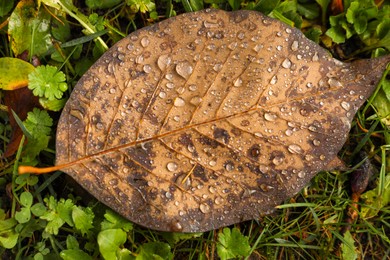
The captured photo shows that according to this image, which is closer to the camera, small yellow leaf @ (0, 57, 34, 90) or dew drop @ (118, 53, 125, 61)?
dew drop @ (118, 53, 125, 61)

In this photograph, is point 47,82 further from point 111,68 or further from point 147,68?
point 147,68

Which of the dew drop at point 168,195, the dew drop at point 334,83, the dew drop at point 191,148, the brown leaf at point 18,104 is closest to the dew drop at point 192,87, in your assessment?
the dew drop at point 191,148

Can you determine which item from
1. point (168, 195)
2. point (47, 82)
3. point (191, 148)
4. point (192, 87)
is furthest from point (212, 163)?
point (47, 82)

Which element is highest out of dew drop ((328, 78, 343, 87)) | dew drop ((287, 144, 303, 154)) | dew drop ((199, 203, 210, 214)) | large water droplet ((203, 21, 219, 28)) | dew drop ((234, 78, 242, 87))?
large water droplet ((203, 21, 219, 28))

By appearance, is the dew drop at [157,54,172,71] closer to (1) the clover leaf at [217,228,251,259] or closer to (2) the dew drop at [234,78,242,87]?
(2) the dew drop at [234,78,242,87]

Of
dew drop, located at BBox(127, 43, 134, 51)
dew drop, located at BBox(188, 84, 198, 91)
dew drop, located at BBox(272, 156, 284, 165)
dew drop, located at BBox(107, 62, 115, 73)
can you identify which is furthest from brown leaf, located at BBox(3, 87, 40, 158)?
dew drop, located at BBox(272, 156, 284, 165)

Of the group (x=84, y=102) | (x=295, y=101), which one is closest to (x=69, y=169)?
(x=84, y=102)
